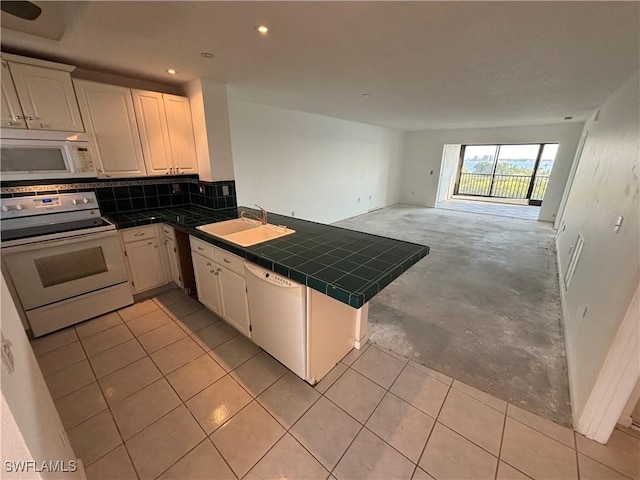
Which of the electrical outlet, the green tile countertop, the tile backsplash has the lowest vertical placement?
the green tile countertop

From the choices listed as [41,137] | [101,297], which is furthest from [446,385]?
[41,137]

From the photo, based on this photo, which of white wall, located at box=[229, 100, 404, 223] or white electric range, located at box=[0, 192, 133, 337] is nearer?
white electric range, located at box=[0, 192, 133, 337]

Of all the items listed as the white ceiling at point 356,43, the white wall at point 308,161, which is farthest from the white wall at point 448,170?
Result: the white ceiling at point 356,43

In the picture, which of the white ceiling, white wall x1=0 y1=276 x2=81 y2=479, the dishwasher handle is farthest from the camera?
the dishwasher handle

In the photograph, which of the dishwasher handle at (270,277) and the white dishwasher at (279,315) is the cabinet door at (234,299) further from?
the dishwasher handle at (270,277)

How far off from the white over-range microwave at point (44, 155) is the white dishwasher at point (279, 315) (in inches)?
74.3

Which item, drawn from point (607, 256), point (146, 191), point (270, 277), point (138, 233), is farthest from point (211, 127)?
point (607, 256)

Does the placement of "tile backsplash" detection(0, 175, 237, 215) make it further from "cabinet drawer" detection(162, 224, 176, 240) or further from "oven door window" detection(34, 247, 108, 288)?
"oven door window" detection(34, 247, 108, 288)

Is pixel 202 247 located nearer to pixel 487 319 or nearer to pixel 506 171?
pixel 487 319

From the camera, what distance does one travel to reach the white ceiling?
148 centimetres

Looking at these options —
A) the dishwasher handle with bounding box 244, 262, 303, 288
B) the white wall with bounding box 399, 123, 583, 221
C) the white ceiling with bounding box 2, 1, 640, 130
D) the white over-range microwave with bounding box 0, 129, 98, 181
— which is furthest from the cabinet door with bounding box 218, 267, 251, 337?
the white wall with bounding box 399, 123, 583, 221

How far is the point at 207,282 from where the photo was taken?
2477 mm

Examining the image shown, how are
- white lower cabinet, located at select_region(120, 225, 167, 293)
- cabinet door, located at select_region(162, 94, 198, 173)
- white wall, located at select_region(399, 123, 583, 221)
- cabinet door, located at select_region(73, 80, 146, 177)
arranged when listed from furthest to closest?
white wall, located at select_region(399, 123, 583, 221) → cabinet door, located at select_region(162, 94, 198, 173) → white lower cabinet, located at select_region(120, 225, 167, 293) → cabinet door, located at select_region(73, 80, 146, 177)

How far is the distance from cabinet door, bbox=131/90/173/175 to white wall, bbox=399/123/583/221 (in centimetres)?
728
